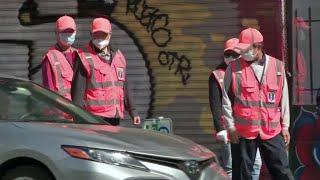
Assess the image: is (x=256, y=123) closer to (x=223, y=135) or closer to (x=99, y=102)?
(x=223, y=135)

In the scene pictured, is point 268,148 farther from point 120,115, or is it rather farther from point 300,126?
point 300,126

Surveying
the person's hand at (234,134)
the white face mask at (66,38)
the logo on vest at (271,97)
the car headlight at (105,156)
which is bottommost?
the person's hand at (234,134)

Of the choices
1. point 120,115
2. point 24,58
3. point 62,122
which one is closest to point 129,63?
point 24,58

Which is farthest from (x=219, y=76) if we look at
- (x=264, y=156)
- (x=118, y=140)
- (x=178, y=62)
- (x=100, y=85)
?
(x=118, y=140)

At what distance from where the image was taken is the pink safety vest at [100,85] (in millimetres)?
7719

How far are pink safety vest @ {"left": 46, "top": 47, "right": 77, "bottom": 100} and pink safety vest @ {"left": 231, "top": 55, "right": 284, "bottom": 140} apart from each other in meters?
1.92

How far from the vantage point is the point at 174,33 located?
9.87 m

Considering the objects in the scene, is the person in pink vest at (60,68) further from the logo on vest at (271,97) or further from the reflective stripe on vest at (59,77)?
the logo on vest at (271,97)

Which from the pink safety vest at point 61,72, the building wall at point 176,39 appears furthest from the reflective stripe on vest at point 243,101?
the building wall at point 176,39

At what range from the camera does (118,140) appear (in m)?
5.71

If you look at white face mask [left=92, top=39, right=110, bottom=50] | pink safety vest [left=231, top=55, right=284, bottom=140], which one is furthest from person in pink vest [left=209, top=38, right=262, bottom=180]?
white face mask [left=92, top=39, right=110, bottom=50]

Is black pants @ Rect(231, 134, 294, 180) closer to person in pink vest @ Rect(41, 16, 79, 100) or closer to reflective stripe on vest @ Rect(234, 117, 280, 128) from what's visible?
reflective stripe on vest @ Rect(234, 117, 280, 128)

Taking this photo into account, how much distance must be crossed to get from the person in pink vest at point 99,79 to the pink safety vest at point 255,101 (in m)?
1.45

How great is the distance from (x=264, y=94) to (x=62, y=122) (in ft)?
6.68
